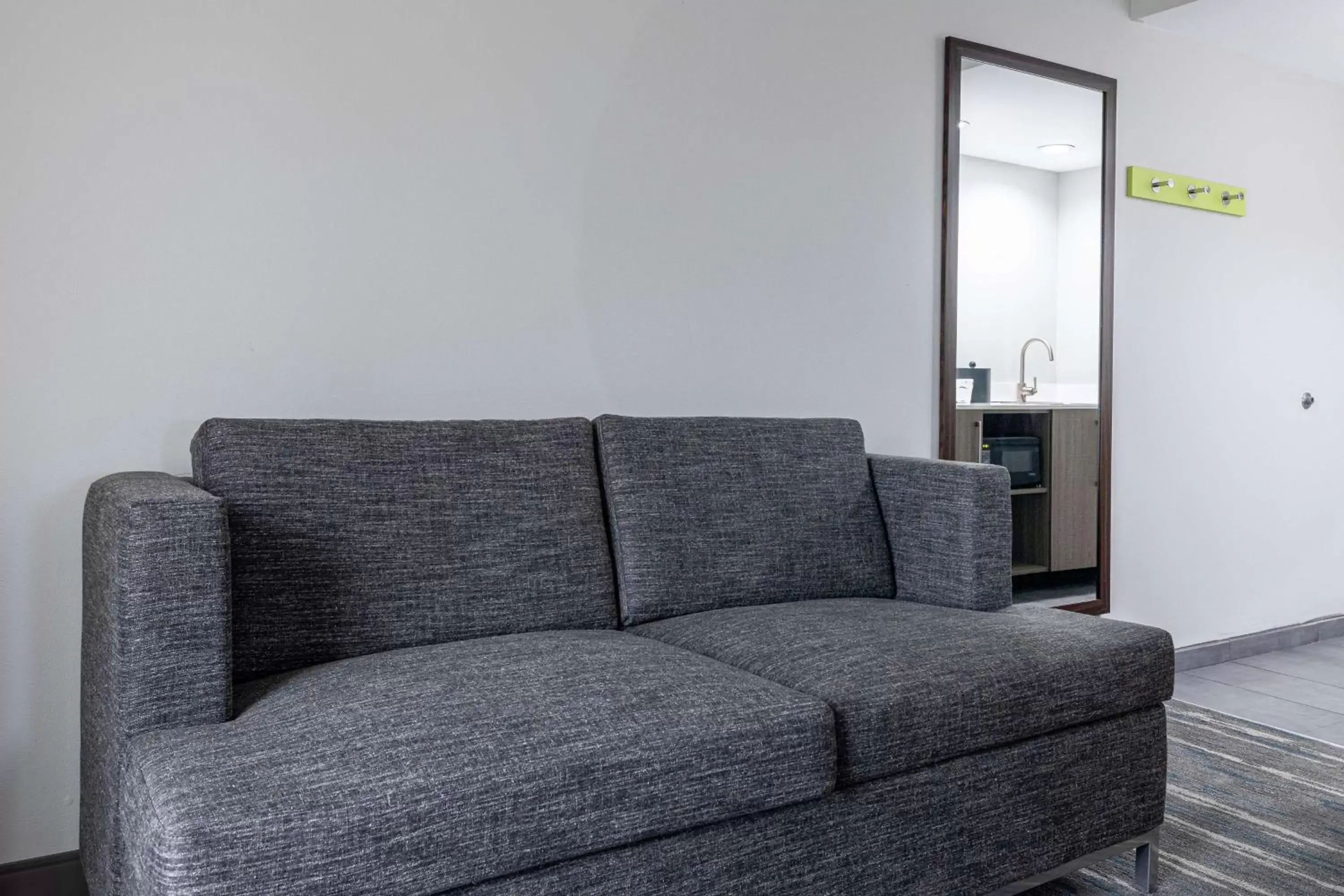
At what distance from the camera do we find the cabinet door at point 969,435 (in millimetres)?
3350

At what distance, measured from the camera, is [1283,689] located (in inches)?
144

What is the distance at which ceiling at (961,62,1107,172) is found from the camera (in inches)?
131

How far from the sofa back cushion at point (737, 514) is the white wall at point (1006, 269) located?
970 mm

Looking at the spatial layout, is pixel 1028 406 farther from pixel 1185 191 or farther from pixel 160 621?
pixel 160 621

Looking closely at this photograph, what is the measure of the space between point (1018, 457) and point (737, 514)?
1476 millimetres

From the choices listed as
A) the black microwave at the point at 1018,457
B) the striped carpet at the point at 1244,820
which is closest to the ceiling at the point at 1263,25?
the black microwave at the point at 1018,457

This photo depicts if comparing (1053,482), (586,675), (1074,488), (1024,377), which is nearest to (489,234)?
(586,675)

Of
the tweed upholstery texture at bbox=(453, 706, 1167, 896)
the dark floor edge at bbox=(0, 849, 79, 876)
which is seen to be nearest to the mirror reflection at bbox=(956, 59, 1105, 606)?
the tweed upholstery texture at bbox=(453, 706, 1167, 896)

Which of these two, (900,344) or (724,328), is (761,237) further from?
(900,344)

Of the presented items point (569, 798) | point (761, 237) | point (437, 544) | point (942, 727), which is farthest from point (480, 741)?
point (761, 237)

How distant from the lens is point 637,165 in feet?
8.79

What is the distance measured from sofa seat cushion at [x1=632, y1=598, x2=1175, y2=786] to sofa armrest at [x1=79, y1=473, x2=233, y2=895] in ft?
2.80

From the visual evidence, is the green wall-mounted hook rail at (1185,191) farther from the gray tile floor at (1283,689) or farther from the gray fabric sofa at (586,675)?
the gray fabric sofa at (586,675)

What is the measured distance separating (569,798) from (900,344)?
2162 mm
